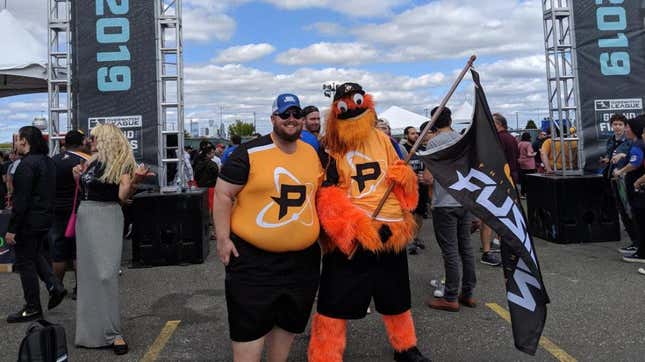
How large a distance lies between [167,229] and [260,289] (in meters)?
4.64

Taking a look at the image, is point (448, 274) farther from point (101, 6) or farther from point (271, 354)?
point (101, 6)

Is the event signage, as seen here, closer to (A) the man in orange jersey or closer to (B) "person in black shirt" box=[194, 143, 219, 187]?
(B) "person in black shirt" box=[194, 143, 219, 187]

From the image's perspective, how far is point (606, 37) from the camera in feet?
26.8

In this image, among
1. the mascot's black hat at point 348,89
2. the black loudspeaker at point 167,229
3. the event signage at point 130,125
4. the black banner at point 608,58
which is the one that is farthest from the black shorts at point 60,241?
the black banner at point 608,58

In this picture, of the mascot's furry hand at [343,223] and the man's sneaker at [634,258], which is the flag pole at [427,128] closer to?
the mascot's furry hand at [343,223]

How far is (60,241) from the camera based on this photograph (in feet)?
17.0

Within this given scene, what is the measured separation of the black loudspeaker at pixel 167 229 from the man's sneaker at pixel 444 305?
347 cm

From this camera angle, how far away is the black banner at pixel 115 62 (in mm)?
7836

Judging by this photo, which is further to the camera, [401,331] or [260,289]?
[401,331]

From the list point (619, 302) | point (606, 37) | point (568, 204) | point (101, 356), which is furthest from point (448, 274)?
point (606, 37)

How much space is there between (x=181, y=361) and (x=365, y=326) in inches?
57.9

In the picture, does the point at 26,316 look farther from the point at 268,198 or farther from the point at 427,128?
the point at 427,128

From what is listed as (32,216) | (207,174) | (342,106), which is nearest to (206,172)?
(207,174)

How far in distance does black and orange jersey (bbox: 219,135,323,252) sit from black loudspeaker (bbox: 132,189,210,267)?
446cm
